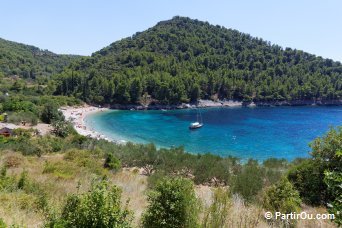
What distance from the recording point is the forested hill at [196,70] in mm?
99812

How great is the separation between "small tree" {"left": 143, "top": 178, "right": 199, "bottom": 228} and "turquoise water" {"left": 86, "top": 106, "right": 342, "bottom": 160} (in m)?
39.7

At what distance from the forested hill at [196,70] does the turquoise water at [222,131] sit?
47.2ft

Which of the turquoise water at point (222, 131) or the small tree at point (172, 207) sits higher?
the small tree at point (172, 207)

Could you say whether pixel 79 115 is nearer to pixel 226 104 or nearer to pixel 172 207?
pixel 226 104

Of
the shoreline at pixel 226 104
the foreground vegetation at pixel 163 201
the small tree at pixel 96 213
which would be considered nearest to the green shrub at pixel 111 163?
the foreground vegetation at pixel 163 201

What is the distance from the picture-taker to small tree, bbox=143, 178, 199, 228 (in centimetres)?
574

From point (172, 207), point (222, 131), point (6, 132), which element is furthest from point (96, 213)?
point (222, 131)

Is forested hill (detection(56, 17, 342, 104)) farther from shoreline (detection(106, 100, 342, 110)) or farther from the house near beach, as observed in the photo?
the house near beach

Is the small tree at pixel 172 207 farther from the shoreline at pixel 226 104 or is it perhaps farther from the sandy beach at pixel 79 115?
the shoreline at pixel 226 104

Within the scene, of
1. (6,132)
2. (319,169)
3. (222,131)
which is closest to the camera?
(319,169)

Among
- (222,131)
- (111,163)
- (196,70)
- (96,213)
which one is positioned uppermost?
(196,70)

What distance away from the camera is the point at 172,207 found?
569cm

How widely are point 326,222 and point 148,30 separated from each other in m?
175

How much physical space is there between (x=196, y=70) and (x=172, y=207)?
126411mm
